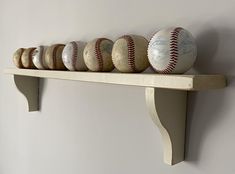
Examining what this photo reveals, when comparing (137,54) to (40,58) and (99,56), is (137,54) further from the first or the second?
(40,58)

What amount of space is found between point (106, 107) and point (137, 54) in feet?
0.88

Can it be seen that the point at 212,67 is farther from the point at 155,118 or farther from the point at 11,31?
the point at 11,31

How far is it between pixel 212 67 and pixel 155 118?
15 centimetres

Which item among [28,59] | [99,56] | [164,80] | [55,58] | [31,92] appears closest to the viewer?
[164,80]

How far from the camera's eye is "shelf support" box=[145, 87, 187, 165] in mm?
489

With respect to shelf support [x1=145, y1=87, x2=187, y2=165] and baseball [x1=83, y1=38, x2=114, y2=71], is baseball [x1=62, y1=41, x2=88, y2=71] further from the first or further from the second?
shelf support [x1=145, y1=87, x2=187, y2=165]

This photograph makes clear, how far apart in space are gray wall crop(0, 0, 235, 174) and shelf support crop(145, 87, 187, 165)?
21 millimetres

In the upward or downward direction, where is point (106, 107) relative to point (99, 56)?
downward

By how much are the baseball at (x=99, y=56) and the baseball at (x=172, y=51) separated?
0.15m

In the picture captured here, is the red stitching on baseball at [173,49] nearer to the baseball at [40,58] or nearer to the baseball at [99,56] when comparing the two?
the baseball at [99,56]

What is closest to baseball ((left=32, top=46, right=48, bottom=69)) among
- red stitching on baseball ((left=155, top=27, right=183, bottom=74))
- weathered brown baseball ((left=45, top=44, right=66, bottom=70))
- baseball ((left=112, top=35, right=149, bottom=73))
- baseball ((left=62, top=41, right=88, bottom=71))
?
weathered brown baseball ((left=45, top=44, right=66, bottom=70))

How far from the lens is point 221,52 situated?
1.60 feet

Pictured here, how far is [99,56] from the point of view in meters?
0.58

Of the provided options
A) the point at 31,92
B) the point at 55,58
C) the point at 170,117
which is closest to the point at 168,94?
the point at 170,117
